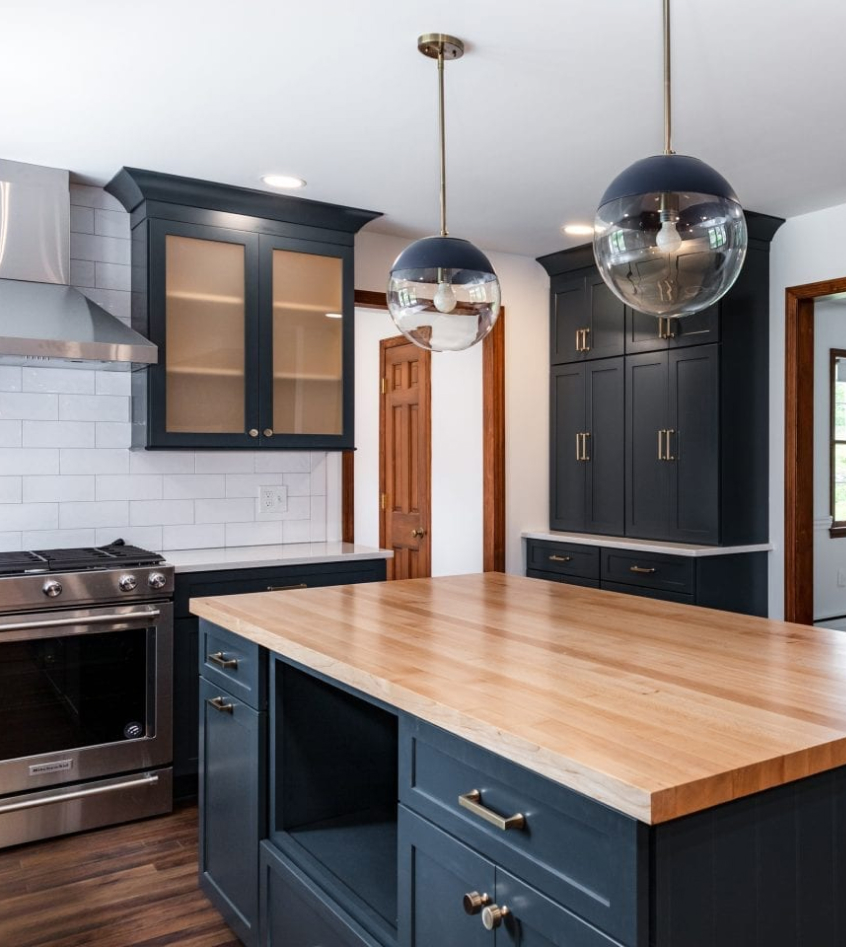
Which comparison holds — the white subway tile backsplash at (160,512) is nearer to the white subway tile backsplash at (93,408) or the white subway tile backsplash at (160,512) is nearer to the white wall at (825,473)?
the white subway tile backsplash at (93,408)

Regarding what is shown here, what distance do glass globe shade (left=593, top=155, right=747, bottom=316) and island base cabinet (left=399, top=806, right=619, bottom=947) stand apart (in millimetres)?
1134

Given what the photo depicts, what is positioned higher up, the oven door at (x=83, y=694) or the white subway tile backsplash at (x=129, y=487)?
the white subway tile backsplash at (x=129, y=487)

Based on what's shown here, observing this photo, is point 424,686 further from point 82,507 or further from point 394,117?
point 82,507

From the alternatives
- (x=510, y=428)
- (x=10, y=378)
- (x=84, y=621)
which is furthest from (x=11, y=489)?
(x=510, y=428)

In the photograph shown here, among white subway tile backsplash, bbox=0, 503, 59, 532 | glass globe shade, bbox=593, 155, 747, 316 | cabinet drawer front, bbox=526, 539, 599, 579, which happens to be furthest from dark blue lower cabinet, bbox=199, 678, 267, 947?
cabinet drawer front, bbox=526, 539, 599, 579

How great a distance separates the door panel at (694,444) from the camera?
4227 mm

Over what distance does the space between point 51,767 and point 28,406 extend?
1445 millimetres

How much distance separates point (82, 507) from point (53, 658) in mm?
793

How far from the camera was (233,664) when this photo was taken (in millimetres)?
2338

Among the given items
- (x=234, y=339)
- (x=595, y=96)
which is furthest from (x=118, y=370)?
(x=595, y=96)

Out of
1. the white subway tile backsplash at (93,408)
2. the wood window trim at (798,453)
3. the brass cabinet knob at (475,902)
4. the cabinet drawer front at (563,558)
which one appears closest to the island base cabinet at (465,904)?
A: the brass cabinet knob at (475,902)

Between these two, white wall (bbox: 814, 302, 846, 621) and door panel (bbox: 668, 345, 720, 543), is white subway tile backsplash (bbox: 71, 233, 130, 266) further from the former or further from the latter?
white wall (bbox: 814, 302, 846, 621)

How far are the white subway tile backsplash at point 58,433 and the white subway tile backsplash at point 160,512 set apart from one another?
34 cm

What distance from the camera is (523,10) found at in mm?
2328
